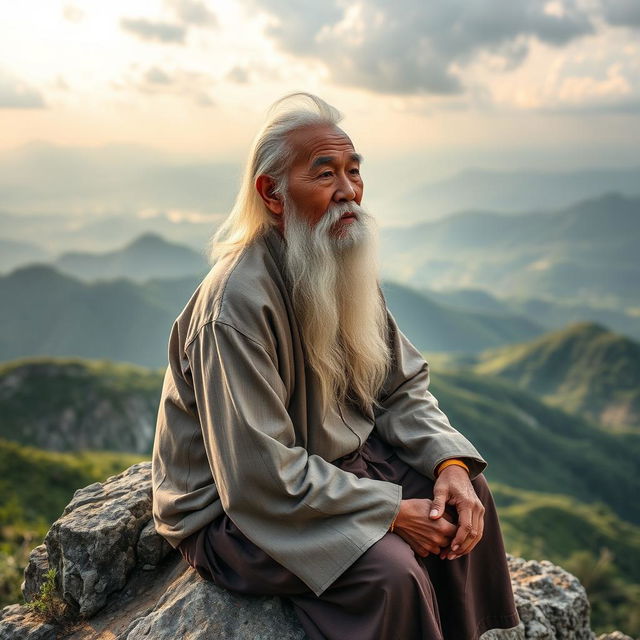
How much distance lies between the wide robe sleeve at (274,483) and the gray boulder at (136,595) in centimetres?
55

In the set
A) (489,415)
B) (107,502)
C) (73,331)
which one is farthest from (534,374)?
(107,502)

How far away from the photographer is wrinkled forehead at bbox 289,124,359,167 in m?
4.07

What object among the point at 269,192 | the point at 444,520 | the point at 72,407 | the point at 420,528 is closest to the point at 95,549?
the point at 420,528

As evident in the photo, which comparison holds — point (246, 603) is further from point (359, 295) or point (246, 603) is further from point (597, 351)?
point (597, 351)

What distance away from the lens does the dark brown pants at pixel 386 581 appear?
3.33m

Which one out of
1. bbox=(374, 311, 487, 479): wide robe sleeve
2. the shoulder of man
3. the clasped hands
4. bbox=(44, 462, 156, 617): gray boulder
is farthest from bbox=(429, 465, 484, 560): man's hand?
bbox=(44, 462, 156, 617): gray boulder

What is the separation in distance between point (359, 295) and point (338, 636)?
193cm

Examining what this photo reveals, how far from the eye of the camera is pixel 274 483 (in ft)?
11.2

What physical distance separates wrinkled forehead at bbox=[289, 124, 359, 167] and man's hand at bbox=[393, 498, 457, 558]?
2028mm

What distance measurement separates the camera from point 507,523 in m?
63.8

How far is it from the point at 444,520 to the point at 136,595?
2.21m

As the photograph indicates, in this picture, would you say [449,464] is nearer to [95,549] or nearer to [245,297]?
[245,297]

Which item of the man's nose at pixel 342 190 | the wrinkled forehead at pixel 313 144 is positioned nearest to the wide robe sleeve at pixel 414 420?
the man's nose at pixel 342 190

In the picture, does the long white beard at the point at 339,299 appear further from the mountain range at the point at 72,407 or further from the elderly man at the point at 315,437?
the mountain range at the point at 72,407
